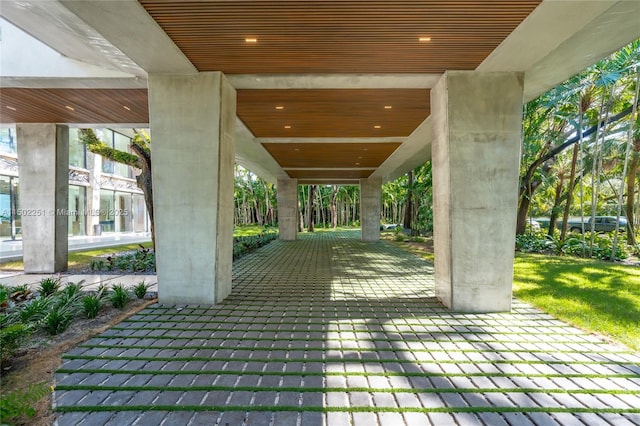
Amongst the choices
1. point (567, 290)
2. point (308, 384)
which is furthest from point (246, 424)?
point (567, 290)

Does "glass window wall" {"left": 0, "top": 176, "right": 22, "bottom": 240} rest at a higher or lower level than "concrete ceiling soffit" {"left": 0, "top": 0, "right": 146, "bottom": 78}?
lower

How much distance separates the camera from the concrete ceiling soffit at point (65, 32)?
3.85 meters

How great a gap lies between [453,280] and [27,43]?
9.09 metres

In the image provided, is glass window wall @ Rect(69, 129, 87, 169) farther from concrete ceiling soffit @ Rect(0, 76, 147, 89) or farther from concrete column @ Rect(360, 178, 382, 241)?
concrete column @ Rect(360, 178, 382, 241)

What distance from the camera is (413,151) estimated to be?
11.8 meters

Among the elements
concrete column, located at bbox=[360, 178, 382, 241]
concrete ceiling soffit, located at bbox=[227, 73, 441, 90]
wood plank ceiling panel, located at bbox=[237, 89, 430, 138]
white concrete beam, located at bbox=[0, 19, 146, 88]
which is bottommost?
concrete column, located at bbox=[360, 178, 382, 241]

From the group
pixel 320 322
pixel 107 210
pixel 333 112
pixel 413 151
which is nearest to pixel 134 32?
pixel 333 112

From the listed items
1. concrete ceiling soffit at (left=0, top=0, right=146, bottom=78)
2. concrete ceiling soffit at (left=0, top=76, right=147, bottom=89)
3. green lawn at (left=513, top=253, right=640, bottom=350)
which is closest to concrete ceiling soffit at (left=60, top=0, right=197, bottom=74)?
concrete ceiling soffit at (left=0, top=0, right=146, bottom=78)

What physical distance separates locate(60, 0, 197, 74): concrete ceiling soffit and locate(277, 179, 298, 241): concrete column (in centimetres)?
1504

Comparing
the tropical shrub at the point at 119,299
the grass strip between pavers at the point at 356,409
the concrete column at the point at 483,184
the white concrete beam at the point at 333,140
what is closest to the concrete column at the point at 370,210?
the white concrete beam at the point at 333,140

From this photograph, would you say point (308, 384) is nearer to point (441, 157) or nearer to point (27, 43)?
point (441, 157)

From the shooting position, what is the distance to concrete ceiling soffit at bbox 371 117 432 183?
29.6 ft

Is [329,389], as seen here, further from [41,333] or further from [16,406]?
[41,333]

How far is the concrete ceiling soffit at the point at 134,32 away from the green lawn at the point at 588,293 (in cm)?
711
